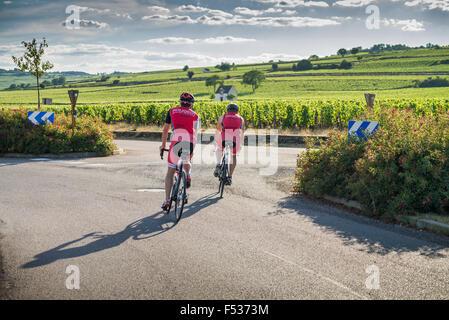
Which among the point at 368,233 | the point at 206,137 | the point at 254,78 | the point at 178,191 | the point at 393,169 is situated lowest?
the point at 368,233

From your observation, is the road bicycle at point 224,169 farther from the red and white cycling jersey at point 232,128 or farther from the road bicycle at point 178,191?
the road bicycle at point 178,191

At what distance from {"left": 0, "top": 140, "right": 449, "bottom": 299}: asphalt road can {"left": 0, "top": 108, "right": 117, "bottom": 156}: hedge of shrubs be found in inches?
260

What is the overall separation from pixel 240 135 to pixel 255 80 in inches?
4011

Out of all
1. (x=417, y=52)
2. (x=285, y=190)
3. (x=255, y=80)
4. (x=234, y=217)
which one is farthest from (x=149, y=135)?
(x=417, y=52)

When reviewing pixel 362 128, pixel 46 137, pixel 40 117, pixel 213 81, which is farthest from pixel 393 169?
pixel 213 81

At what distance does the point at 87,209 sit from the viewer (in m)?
8.28

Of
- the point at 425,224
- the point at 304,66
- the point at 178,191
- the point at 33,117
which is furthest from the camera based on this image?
the point at 304,66

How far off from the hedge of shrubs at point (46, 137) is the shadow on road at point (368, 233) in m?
10.5

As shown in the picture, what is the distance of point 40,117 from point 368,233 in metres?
14.3

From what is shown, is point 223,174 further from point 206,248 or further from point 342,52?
point 342,52

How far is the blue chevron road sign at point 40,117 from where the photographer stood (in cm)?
1698

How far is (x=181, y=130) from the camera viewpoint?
732cm

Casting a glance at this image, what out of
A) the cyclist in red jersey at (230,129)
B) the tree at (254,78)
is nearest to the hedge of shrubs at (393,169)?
the cyclist in red jersey at (230,129)
